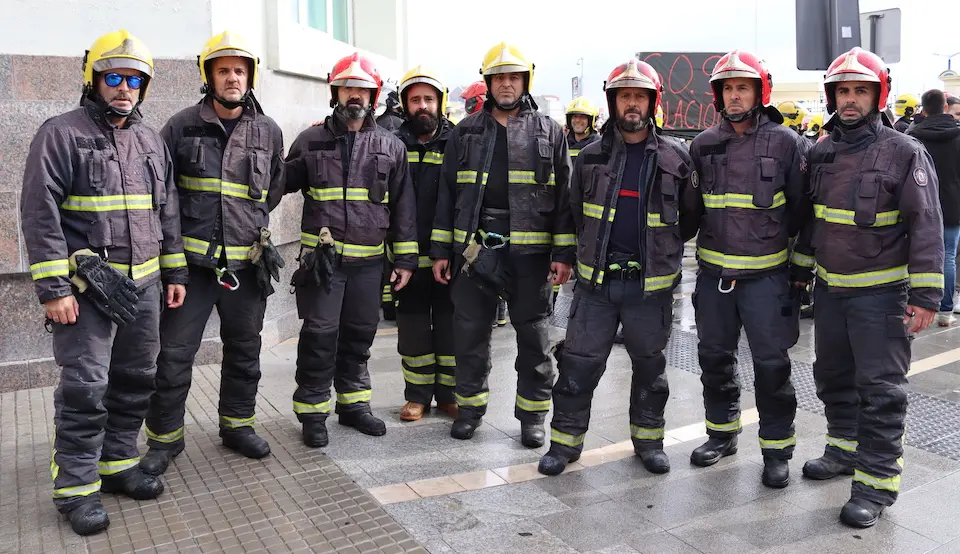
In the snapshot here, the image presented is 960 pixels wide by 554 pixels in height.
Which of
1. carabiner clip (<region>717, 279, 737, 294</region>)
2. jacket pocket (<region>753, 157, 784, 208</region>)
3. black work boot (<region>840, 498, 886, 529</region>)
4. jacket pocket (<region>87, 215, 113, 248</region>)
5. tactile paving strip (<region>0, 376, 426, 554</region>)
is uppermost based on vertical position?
jacket pocket (<region>753, 157, 784, 208</region>)

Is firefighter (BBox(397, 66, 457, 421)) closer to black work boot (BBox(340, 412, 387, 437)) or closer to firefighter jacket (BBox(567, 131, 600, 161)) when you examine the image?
black work boot (BBox(340, 412, 387, 437))

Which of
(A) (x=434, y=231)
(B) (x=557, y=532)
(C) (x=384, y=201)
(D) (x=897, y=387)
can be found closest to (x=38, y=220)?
(C) (x=384, y=201)

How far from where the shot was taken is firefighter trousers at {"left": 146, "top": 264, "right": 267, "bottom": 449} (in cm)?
441

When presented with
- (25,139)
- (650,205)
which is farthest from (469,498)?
(25,139)

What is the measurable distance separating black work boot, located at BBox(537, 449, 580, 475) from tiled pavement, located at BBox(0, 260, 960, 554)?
79 mm

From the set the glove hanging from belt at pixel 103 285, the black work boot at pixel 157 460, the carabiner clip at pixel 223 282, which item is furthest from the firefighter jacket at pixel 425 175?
the glove hanging from belt at pixel 103 285

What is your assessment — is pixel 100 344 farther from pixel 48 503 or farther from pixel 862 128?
pixel 862 128

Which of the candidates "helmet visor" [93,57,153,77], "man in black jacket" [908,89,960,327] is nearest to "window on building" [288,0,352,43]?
"helmet visor" [93,57,153,77]

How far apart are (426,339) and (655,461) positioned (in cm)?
179

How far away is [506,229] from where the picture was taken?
490cm

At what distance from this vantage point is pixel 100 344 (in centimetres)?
380

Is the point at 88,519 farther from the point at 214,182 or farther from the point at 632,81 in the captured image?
the point at 632,81

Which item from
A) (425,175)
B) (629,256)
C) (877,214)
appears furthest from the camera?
(425,175)

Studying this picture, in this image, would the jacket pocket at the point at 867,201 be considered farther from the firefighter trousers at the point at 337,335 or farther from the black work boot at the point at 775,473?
the firefighter trousers at the point at 337,335
